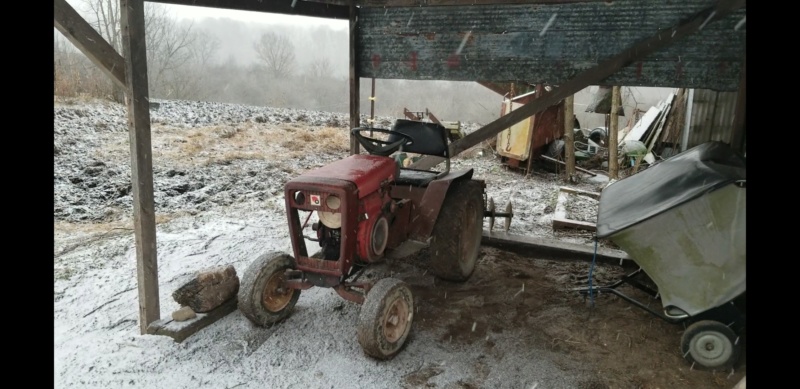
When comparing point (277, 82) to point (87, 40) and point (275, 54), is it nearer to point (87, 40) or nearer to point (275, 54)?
point (275, 54)

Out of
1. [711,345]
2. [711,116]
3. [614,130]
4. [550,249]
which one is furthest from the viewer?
[614,130]

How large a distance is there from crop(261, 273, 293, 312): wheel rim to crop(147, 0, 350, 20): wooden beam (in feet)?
6.71

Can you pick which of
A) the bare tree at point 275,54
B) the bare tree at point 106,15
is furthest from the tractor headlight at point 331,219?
the bare tree at point 275,54

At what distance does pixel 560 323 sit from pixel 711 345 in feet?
2.97

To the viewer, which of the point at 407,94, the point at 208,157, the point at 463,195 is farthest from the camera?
the point at 407,94

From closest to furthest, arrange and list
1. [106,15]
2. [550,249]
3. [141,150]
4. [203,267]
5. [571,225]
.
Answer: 1. [141,150]
2. [203,267]
3. [550,249]
4. [571,225]
5. [106,15]

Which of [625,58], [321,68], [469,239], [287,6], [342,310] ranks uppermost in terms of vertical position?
[321,68]

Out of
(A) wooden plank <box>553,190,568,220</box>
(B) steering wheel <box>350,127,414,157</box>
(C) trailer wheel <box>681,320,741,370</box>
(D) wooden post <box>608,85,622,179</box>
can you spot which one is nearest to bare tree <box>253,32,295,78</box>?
(D) wooden post <box>608,85,622,179</box>

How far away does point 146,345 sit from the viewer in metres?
3.01

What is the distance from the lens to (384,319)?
112 inches

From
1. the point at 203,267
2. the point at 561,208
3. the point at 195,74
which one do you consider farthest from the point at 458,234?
the point at 195,74

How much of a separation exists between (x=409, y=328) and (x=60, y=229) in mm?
4165
